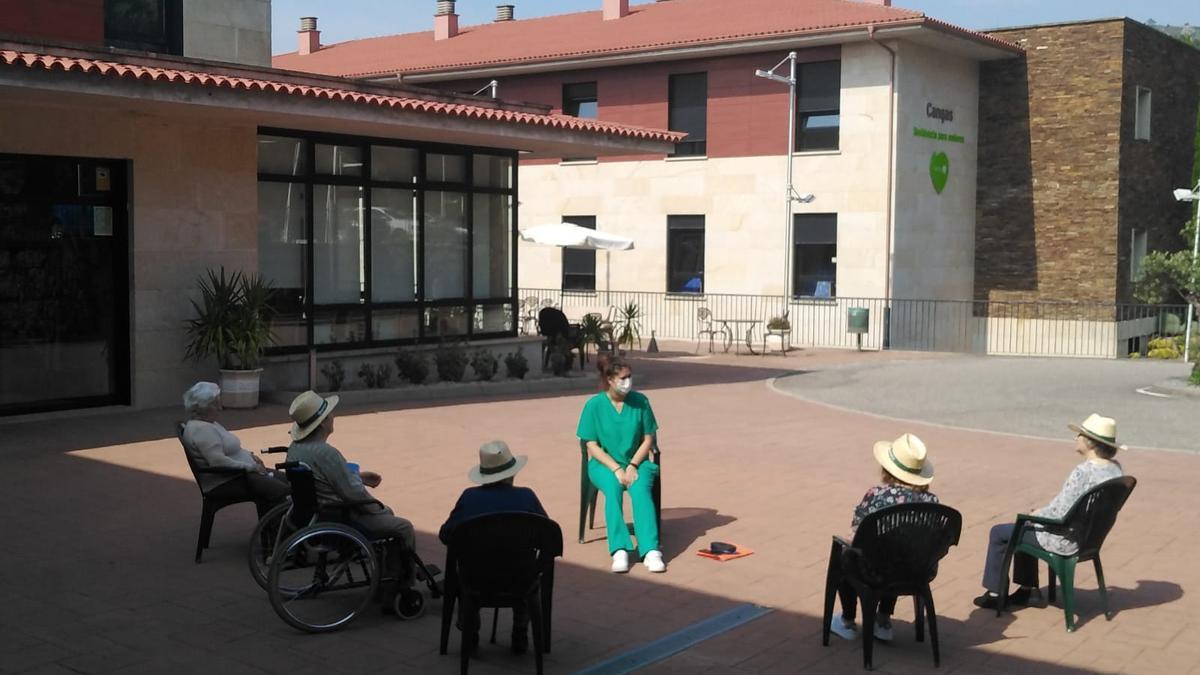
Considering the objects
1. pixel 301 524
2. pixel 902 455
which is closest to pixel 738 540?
pixel 902 455

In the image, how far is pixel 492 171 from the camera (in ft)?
66.2

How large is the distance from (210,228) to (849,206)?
18.5m

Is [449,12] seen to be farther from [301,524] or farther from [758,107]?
[301,524]

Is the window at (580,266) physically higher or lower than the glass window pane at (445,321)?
higher

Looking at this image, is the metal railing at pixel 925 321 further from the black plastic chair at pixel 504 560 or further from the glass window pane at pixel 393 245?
the black plastic chair at pixel 504 560

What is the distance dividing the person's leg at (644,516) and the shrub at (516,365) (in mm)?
11148

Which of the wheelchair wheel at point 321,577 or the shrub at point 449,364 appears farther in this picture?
the shrub at point 449,364

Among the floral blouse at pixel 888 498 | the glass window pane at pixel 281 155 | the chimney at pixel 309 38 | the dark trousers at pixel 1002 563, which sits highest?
the chimney at pixel 309 38

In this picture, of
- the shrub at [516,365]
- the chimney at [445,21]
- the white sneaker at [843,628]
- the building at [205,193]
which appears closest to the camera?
the white sneaker at [843,628]

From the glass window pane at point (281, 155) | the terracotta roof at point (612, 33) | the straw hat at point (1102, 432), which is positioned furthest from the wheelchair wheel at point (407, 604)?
the terracotta roof at point (612, 33)

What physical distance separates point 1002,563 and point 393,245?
1281 centimetres

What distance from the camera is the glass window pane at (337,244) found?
17.6m

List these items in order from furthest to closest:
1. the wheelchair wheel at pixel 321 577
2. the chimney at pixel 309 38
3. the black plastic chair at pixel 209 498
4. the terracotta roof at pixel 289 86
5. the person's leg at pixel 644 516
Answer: the chimney at pixel 309 38 → the terracotta roof at pixel 289 86 → the person's leg at pixel 644 516 → the black plastic chair at pixel 209 498 → the wheelchair wheel at pixel 321 577

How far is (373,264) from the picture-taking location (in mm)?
18281
